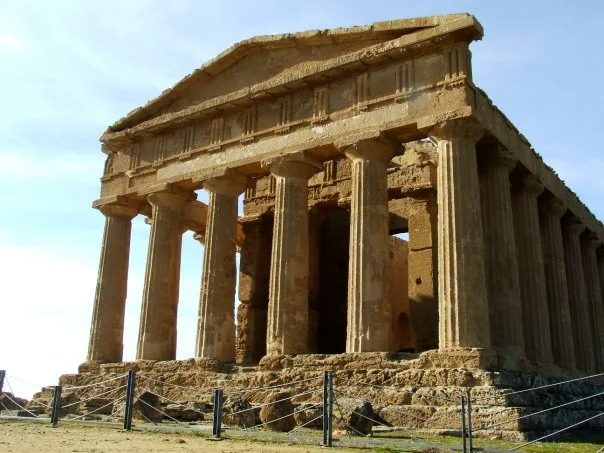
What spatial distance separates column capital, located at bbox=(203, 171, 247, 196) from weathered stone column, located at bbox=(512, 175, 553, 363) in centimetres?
759

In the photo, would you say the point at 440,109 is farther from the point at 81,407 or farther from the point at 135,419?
the point at 81,407

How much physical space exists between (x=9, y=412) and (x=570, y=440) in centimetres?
1190

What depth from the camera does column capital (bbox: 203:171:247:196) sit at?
61.3 feet

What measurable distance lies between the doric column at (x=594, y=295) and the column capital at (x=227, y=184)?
1236cm

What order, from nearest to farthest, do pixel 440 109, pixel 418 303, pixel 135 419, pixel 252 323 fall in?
1. pixel 135 419
2. pixel 440 109
3. pixel 418 303
4. pixel 252 323

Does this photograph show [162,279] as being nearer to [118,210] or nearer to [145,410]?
[118,210]

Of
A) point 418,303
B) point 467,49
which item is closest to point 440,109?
point 467,49

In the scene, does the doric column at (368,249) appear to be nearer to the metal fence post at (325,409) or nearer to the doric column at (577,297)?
the metal fence post at (325,409)

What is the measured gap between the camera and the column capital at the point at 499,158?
1628cm

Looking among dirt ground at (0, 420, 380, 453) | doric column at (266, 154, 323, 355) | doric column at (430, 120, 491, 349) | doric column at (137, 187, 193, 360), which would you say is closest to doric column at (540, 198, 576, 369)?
doric column at (430, 120, 491, 349)

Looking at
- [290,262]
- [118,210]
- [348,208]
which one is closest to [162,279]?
[118,210]

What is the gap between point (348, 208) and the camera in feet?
68.6

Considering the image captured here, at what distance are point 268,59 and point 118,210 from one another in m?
6.96

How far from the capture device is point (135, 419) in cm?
1330
